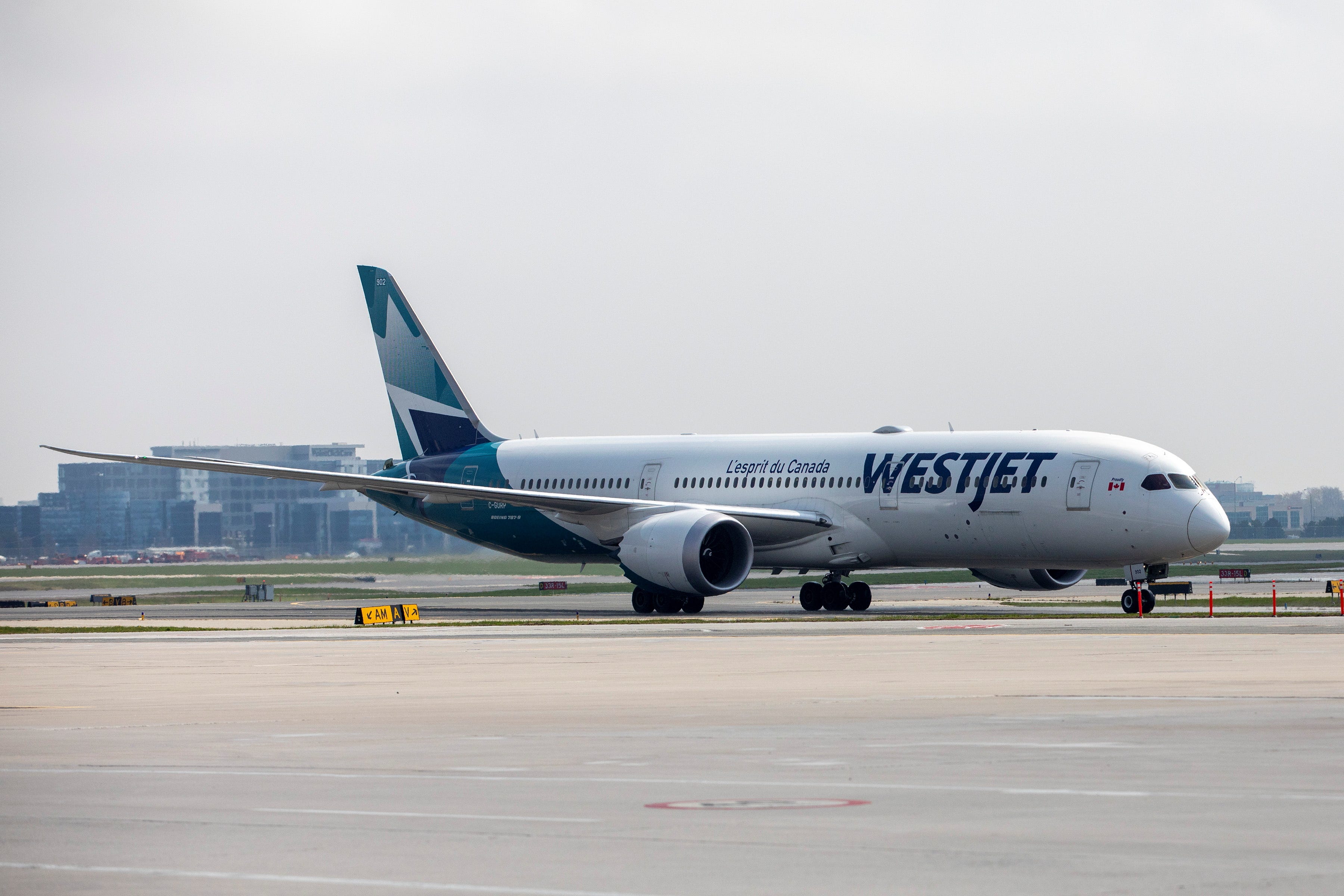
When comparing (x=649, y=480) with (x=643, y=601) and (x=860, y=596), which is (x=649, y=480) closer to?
(x=643, y=601)

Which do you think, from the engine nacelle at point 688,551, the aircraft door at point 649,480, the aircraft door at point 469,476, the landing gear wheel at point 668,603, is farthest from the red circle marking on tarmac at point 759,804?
the aircraft door at point 469,476

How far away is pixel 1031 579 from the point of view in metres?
49.9

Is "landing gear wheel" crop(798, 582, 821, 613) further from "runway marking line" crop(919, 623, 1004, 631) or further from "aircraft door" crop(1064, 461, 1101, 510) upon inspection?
"runway marking line" crop(919, 623, 1004, 631)

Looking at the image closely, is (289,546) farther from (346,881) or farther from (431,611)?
(346,881)

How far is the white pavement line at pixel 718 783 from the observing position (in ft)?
36.4

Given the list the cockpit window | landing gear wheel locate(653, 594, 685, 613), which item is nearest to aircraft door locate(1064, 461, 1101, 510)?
the cockpit window

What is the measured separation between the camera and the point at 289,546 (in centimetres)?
13388

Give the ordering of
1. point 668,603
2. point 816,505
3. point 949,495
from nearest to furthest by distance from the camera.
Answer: point 949,495 < point 816,505 < point 668,603

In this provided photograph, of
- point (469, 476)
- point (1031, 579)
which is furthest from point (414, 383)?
point (1031, 579)

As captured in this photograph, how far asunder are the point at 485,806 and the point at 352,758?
319cm

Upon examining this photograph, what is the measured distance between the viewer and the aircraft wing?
154 feet

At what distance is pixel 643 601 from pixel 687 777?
116 feet

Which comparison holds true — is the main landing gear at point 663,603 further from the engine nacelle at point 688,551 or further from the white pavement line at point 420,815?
the white pavement line at point 420,815

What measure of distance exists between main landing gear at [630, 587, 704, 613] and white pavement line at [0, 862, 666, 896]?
→ 126 ft
